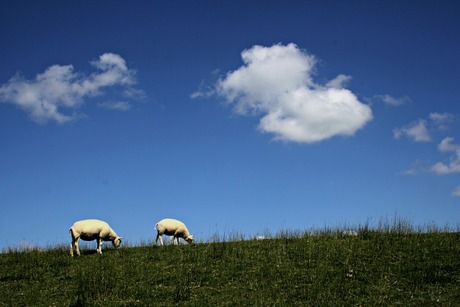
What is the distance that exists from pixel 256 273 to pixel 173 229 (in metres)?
10.3

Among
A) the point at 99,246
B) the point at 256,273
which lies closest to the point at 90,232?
the point at 99,246

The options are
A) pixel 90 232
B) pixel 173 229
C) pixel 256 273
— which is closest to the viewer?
pixel 256 273

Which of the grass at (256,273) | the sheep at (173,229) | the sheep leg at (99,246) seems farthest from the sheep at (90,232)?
the sheep at (173,229)

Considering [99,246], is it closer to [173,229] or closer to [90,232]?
[90,232]

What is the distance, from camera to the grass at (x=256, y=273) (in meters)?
16.2

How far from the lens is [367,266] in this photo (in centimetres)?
1894

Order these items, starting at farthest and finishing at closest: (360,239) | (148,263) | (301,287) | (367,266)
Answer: (360,239) → (148,263) → (367,266) → (301,287)

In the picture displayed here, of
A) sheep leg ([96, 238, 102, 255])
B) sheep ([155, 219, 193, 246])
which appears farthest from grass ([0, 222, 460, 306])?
sheep ([155, 219, 193, 246])

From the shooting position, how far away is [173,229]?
91.7 feet

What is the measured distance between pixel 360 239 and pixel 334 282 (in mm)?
7015

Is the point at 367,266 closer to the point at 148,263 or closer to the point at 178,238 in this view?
the point at 148,263

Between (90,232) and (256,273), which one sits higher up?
(90,232)

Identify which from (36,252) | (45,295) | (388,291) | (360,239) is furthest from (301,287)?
(36,252)

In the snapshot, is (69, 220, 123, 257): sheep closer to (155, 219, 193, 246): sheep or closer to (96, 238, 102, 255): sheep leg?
(96, 238, 102, 255): sheep leg
